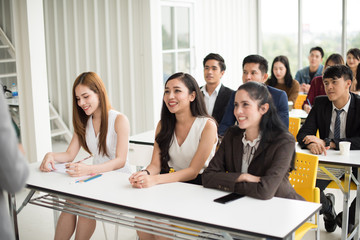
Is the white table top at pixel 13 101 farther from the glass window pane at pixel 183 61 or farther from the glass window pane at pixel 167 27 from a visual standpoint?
the glass window pane at pixel 183 61

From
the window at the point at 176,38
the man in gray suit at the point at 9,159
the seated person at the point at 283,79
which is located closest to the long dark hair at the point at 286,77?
the seated person at the point at 283,79

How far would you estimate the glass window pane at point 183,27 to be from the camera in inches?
292

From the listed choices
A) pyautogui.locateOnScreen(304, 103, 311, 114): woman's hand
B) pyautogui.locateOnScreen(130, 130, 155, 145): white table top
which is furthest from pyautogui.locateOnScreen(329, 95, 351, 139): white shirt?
pyautogui.locateOnScreen(304, 103, 311, 114): woman's hand

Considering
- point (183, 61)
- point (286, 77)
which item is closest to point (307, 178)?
point (286, 77)

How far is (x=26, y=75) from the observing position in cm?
480

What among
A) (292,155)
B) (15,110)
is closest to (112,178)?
(292,155)

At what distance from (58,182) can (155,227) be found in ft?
2.23

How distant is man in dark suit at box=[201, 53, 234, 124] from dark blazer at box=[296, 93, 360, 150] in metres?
0.89

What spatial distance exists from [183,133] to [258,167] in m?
→ 0.66

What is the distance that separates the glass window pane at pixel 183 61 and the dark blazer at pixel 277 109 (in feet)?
11.6

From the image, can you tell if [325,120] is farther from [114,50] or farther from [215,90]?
[114,50]

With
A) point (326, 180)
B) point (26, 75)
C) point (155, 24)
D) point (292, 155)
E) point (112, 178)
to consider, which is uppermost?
point (155, 24)

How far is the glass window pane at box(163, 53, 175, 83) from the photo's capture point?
7166mm

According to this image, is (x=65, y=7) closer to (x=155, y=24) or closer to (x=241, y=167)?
(x=155, y=24)
